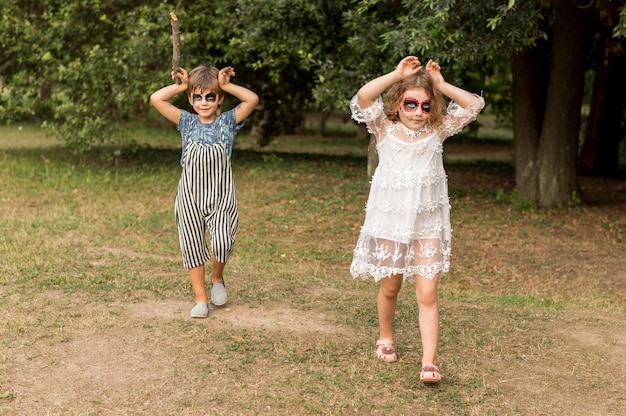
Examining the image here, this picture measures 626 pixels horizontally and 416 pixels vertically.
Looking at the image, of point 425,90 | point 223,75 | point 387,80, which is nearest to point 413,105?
point 425,90

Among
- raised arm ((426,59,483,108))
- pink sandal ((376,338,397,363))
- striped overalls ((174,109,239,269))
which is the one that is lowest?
pink sandal ((376,338,397,363))

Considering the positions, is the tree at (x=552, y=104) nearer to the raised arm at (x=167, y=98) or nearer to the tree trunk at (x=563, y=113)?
the tree trunk at (x=563, y=113)

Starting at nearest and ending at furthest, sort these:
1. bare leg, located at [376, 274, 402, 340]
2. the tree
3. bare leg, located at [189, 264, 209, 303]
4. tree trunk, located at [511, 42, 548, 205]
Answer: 1. bare leg, located at [376, 274, 402, 340]
2. bare leg, located at [189, 264, 209, 303]
3. the tree
4. tree trunk, located at [511, 42, 548, 205]

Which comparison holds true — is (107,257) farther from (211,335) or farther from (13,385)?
(13,385)

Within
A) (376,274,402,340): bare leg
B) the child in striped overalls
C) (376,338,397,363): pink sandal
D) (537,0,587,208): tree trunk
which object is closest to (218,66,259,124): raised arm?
the child in striped overalls

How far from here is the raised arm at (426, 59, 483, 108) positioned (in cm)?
498

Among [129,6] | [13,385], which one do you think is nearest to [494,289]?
[13,385]

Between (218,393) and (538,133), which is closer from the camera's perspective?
(218,393)

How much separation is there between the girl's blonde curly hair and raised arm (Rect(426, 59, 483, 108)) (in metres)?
0.04

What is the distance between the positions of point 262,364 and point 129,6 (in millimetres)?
10554

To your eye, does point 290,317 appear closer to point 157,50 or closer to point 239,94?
point 239,94

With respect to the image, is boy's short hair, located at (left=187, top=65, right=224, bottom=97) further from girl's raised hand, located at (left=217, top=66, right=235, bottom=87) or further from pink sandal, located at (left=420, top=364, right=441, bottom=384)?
pink sandal, located at (left=420, top=364, right=441, bottom=384)

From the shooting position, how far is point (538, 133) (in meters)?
12.6

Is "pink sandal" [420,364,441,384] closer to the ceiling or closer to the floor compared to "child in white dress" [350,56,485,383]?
closer to the floor
